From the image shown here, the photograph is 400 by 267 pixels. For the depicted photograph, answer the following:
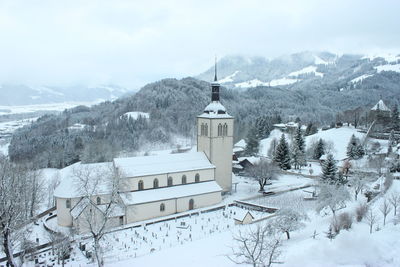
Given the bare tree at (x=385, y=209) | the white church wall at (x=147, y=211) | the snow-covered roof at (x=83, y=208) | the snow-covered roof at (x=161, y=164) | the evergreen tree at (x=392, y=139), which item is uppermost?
the evergreen tree at (x=392, y=139)

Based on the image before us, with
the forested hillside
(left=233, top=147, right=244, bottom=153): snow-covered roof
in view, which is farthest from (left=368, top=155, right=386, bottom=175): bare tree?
the forested hillside

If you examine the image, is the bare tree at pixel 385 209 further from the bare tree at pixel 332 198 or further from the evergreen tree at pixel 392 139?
the evergreen tree at pixel 392 139

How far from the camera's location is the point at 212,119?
40.3 meters

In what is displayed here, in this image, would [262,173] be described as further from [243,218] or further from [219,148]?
[243,218]

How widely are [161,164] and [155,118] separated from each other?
75039 millimetres

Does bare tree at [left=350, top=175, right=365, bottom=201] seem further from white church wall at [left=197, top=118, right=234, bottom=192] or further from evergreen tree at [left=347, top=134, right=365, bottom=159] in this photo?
evergreen tree at [left=347, top=134, right=365, bottom=159]

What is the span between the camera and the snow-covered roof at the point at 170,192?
33406 millimetres

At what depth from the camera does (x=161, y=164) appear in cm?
3666

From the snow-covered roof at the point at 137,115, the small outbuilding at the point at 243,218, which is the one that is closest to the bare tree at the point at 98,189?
the small outbuilding at the point at 243,218

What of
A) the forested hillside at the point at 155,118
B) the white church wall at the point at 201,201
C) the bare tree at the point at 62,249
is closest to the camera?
the bare tree at the point at 62,249

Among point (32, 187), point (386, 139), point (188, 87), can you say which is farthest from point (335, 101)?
point (32, 187)

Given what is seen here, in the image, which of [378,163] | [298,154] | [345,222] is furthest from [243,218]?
[298,154]

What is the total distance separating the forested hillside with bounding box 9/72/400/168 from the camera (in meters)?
82.4

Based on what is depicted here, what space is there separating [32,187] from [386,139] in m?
59.4
